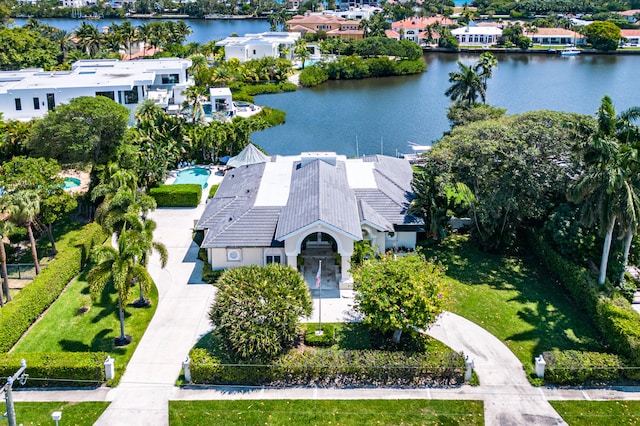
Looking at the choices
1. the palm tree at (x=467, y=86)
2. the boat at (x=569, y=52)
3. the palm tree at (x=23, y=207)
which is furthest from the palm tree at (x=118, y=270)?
the boat at (x=569, y=52)

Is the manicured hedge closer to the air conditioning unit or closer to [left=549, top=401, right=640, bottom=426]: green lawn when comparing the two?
the air conditioning unit

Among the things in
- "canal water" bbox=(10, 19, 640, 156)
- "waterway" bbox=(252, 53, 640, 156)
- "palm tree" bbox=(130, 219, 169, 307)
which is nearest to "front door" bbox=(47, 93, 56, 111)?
"canal water" bbox=(10, 19, 640, 156)

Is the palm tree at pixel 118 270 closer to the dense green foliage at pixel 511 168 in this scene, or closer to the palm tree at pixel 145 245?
the palm tree at pixel 145 245

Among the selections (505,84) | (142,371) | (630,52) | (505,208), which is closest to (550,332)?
(505,208)

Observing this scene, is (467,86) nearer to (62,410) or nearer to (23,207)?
(23,207)

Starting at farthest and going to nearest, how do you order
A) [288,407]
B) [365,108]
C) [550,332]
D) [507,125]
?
[365,108], [507,125], [550,332], [288,407]

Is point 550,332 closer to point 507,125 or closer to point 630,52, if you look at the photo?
point 507,125

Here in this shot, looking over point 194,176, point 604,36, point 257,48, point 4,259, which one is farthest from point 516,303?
point 604,36
